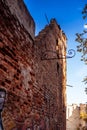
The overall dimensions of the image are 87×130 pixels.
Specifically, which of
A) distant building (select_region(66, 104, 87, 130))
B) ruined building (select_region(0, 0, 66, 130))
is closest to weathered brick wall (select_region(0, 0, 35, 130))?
ruined building (select_region(0, 0, 66, 130))

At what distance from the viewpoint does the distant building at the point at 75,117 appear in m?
29.4

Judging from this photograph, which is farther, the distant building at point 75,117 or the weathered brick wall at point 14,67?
the distant building at point 75,117

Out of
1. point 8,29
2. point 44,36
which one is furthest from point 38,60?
point 8,29

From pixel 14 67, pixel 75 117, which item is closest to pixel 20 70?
pixel 14 67

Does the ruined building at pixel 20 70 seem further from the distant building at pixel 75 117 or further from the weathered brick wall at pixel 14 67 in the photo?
the distant building at pixel 75 117

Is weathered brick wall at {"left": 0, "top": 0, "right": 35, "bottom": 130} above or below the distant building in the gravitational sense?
above

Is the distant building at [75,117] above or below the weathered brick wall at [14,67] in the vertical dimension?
below

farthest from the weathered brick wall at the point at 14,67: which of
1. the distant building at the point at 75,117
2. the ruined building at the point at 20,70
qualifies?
the distant building at the point at 75,117

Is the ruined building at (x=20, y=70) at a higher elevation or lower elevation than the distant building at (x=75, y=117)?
higher

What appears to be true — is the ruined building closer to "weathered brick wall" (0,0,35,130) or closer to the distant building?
"weathered brick wall" (0,0,35,130)

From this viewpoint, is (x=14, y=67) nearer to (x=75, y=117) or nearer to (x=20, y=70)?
(x=20, y=70)

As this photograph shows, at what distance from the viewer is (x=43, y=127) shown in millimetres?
6508

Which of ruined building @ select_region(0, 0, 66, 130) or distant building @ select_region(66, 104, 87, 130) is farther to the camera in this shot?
distant building @ select_region(66, 104, 87, 130)

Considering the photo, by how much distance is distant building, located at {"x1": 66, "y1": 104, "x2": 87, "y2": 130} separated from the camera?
96.4ft
